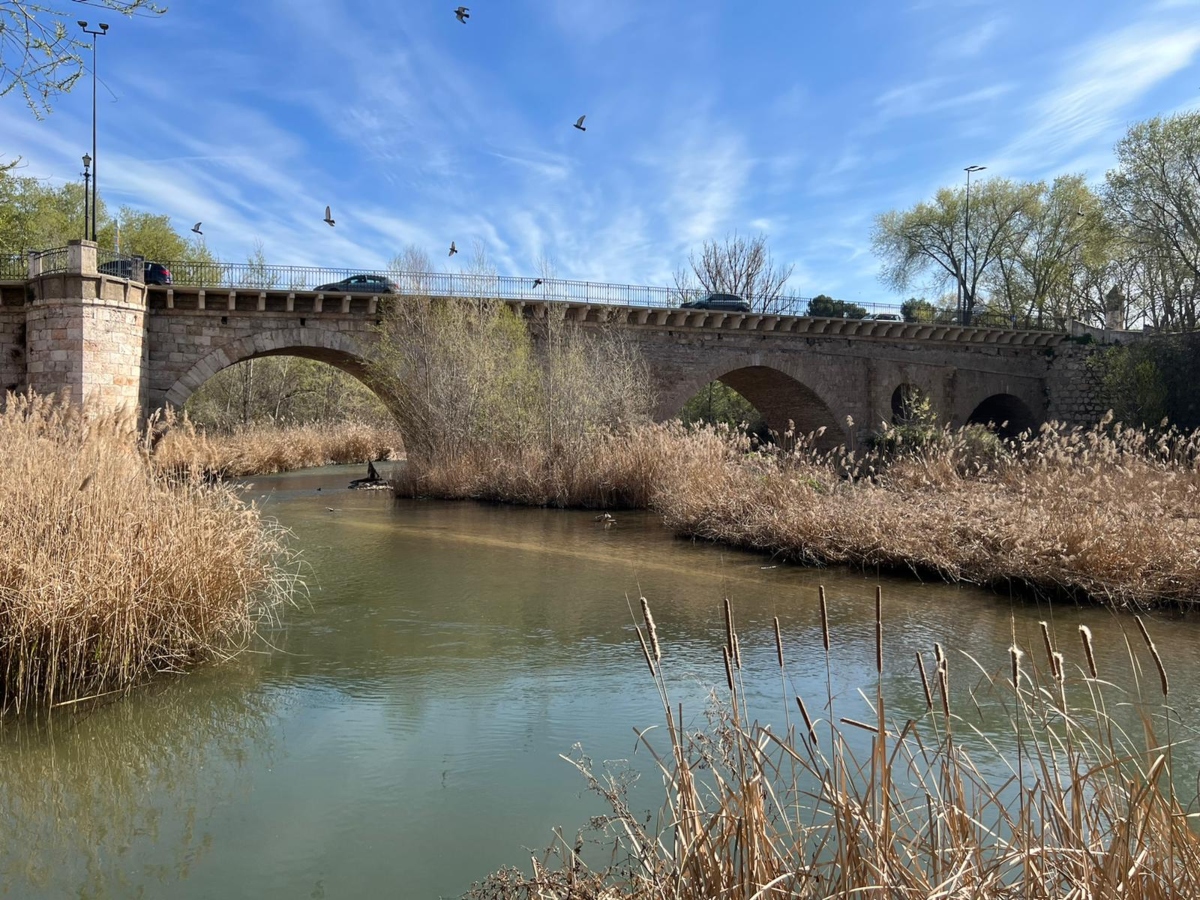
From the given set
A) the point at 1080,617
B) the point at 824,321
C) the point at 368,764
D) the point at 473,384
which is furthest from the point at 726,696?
the point at 824,321

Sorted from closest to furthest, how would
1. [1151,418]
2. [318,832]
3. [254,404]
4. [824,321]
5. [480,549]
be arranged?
[318,832]
[480,549]
[1151,418]
[824,321]
[254,404]

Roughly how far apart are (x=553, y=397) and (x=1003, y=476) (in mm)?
9353

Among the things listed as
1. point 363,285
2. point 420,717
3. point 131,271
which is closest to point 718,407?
point 363,285

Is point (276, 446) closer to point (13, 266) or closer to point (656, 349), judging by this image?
point (13, 266)

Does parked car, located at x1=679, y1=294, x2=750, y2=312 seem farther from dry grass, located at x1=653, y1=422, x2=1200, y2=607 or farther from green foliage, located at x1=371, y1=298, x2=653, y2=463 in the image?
dry grass, located at x1=653, y1=422, x2=1200, y2=607

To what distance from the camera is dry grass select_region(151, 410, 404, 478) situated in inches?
828

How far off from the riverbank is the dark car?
39.0 ft

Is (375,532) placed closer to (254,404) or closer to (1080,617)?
(1080,617)

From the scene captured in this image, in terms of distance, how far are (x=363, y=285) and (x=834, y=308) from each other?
18129 millimetres

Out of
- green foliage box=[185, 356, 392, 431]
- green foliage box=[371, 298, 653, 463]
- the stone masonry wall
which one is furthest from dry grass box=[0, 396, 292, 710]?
green foliage box=[185, 356, 392, 431]

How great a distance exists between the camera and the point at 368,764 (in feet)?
15.5

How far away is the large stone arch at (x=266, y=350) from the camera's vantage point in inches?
900

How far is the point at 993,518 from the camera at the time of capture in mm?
9602

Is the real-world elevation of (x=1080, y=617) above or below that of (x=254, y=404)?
below
